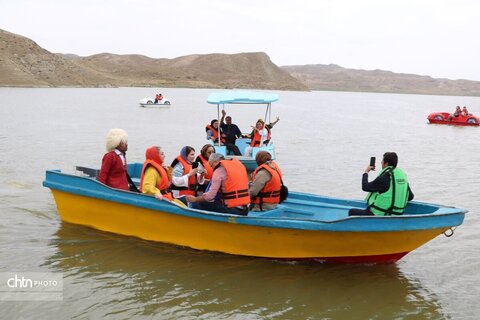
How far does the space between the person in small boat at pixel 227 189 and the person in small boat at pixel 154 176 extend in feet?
2.11

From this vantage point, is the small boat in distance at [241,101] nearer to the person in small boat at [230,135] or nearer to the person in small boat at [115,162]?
the person in small boat at [230,135]

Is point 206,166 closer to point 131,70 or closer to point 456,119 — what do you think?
point 456,119

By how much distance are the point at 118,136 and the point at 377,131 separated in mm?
27210

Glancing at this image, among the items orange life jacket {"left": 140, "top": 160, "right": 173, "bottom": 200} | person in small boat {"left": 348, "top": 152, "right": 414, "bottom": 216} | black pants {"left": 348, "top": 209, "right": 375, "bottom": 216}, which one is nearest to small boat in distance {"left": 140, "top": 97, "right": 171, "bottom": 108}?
orange life jacket {"left": 140, "top": 160, "right": 173, "bottom": 200}

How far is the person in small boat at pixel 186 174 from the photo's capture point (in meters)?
8.84

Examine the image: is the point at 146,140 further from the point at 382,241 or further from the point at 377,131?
the point at 382,241

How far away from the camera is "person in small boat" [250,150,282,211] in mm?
8188

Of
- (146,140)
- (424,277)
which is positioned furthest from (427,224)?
(146,140)

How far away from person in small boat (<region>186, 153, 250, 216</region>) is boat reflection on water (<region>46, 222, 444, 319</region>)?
2.62 feet

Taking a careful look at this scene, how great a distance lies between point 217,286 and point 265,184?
5.64 ft

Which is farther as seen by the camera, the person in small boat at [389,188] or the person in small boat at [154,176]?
the person in small boat at [154,176]

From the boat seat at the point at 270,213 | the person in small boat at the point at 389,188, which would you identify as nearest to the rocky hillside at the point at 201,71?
the boat seat at the point at 270,213

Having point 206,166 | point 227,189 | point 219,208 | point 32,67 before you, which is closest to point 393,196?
point 227,189

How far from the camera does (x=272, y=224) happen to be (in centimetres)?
766
